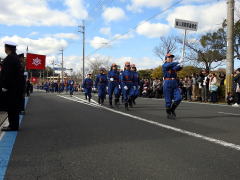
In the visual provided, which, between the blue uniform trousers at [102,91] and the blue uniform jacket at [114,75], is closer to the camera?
the blue uniform jacket at [114,75]

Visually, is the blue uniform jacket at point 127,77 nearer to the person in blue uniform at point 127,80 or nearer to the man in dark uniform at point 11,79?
the person in blue uniform at point 127,80

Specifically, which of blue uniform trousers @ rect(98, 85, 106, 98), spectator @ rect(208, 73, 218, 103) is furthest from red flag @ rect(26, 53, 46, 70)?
blue uniform trousers @ rect(98, 85, 106, 98)

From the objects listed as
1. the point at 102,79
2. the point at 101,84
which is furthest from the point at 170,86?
the point at 102,79

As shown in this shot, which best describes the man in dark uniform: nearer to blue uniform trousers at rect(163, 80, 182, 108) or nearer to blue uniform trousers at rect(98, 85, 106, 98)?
blue uniform trousers at rect(163, 80, 182, 108)

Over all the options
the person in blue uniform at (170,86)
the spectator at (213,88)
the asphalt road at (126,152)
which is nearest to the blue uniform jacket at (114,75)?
the person in blue uniform at (170,86)

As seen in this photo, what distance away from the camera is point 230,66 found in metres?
20.6

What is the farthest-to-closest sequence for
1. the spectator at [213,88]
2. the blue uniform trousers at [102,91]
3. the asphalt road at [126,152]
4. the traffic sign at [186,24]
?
the traffic sign at [186,24], the spectator at [213,88], the blue uniform trousers at [102,91], the asphalt road at [126,152]

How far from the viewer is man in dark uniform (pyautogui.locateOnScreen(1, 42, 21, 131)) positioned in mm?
7219

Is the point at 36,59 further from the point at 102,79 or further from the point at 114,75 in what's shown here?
the point at 114,75

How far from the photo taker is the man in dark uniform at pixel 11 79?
7.22 m

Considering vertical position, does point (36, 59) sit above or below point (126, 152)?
above

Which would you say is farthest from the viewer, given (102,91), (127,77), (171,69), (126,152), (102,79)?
(102,79)

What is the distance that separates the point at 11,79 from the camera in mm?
7250

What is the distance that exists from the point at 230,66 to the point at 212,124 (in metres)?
12.8
